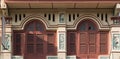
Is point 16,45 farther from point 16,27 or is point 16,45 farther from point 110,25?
point 110,25

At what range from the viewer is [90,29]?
111ft

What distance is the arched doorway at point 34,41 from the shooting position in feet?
111

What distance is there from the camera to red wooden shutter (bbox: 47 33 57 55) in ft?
111

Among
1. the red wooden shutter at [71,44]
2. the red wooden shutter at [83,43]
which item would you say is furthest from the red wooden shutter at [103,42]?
the red wooden shutter at [71,44]

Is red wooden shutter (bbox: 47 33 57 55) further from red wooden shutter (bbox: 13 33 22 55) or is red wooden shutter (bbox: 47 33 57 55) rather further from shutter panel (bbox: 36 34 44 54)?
red wooden shutter (bbox: 13 33 22 55)

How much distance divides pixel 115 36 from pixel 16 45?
6.18 metres

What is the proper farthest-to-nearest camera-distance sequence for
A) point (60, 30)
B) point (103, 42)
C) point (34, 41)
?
1. point (34, 41)
2. point (103, 42)
3. point (60, 30)

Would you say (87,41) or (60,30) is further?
(87,41)

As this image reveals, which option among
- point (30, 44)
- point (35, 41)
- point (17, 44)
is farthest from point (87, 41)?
point (17, 44)

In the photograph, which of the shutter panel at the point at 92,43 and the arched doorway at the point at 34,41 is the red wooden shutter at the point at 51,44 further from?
the shutter panel at the point at 92,43

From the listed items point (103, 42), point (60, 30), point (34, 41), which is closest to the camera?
point (60, 30)

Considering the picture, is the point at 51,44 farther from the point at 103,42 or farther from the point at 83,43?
the point at 103,42

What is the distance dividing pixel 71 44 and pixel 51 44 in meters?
1.25

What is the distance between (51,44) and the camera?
3381 centimetres
